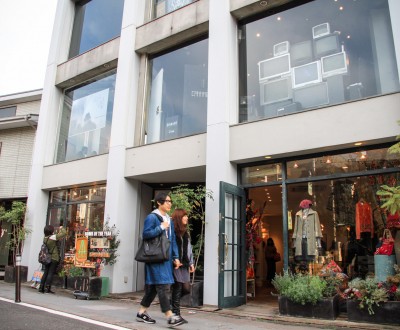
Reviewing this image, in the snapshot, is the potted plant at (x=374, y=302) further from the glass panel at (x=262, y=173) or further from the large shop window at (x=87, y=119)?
the large shop window at (x=87, y=119)

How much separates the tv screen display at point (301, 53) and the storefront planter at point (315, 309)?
5539 mm

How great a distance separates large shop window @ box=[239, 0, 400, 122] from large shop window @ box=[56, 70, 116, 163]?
5.30 m

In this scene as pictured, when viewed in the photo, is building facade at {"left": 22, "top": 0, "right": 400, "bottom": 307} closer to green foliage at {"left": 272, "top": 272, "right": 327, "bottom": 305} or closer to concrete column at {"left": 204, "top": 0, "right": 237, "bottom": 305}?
concrete column at {"left": 204, "top": 0, "right": 237, "bottom": 305}

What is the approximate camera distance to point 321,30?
963 centimetres

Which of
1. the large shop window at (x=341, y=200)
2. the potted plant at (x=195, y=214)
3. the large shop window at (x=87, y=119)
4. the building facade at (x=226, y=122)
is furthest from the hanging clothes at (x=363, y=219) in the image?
the large shop window at (x=87, y=119)

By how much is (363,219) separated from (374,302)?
7.73 ft

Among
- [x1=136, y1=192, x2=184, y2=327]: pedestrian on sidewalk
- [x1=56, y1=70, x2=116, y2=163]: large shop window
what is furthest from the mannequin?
[x1=56, y1=70, x2=116, y2=163]: large shop window

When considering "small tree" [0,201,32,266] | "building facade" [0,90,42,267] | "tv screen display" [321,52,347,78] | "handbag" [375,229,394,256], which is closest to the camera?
"handbag" [375,229,394,256]

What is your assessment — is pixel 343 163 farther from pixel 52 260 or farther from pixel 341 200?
pixel 52 260

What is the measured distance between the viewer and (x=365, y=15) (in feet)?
29.8

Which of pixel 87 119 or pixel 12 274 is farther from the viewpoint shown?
pixel 87 119

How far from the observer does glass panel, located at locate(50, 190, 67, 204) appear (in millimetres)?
14312

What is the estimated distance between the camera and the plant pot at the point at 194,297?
8820mm

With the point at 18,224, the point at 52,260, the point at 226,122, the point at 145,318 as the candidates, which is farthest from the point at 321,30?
the point at 18,224
